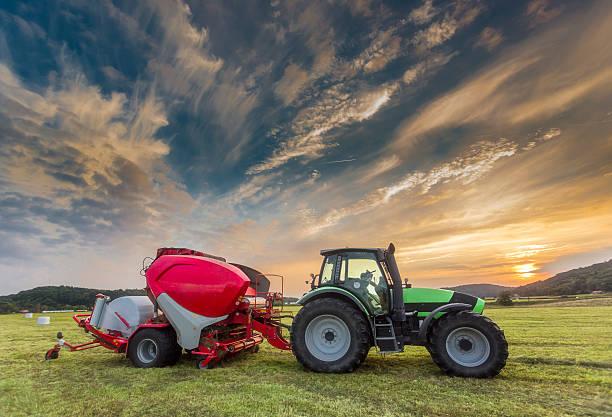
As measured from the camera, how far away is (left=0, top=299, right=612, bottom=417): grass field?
4406 millimetres

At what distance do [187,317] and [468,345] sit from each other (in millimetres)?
6096

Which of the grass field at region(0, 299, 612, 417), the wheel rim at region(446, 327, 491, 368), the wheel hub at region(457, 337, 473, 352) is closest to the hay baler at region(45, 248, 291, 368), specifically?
the grass field at region(0, 299, 612, 417)

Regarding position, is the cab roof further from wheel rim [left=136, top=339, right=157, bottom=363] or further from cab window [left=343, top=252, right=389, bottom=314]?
wheel rim [left=136, top=339, right=157, bottom=363]

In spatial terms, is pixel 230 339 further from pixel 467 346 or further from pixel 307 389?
pixel 467 346

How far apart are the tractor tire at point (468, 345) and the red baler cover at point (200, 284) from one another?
14.8 ft

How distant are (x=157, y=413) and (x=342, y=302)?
12.3 feet

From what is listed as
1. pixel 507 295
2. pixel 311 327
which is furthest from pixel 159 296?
pixel 507 295

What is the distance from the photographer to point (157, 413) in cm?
439

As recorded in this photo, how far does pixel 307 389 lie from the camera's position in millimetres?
5316

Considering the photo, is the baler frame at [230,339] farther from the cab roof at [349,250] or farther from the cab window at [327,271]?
the cab roof at [349,250]

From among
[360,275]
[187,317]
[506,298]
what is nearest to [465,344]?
[360,275]

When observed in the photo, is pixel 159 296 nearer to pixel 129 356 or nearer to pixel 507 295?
pixel 129 356

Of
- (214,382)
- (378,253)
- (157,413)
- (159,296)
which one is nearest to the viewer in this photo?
(157,413)

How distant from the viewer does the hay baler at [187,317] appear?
7551mm
